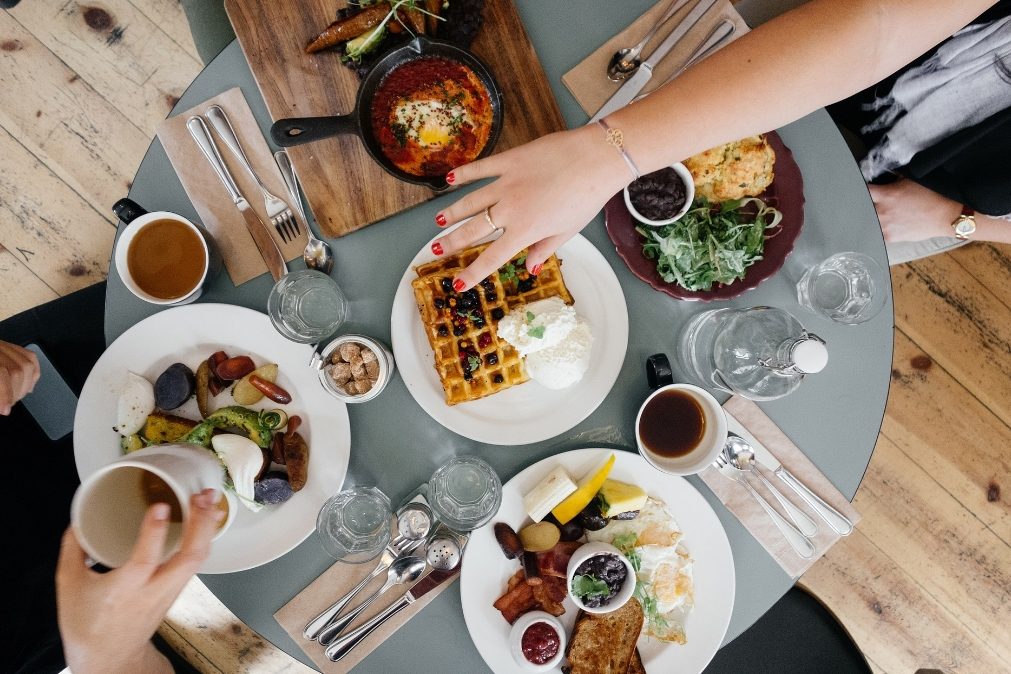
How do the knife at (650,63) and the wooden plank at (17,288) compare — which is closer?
the knife at (650,63)

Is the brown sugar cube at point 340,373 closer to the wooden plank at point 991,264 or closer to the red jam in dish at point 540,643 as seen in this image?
the red jam in dish at point 540,643

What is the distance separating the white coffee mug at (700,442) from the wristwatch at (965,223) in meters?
1.22

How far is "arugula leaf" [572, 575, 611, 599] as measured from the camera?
1.74m

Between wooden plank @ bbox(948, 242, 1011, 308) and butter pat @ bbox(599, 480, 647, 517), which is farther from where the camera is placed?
wooden plank @ bbox(948, 242, 1011, 308)

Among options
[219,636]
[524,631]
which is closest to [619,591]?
[524,631]

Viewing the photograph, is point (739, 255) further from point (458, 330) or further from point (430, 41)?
point (430, 41)

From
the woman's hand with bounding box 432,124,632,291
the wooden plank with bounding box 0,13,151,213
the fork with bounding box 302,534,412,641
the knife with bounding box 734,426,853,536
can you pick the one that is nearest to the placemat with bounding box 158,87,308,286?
the woman's hand with bounding box 432,124,632,291

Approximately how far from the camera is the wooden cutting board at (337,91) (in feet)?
6.12

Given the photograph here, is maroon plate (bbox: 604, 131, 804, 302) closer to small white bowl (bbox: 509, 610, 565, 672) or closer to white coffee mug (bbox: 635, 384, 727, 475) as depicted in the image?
white coffee mug (bbox: 635, 384, 727, 475)

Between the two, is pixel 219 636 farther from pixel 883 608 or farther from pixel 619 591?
pixel 883 608

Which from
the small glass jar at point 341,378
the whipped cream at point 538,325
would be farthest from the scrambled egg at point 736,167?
the small glass jar at point 341,378

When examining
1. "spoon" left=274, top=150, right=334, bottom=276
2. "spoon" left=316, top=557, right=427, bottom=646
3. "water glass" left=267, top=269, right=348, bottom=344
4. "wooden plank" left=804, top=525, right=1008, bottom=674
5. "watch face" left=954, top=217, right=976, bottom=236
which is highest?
"spoon" left=274, top=150, right=334, bottom=276

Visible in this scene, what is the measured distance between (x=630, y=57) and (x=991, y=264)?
2.61 meters

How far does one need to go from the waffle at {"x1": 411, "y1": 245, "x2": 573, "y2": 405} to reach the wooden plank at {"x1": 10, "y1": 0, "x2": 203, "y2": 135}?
7.02 feet
